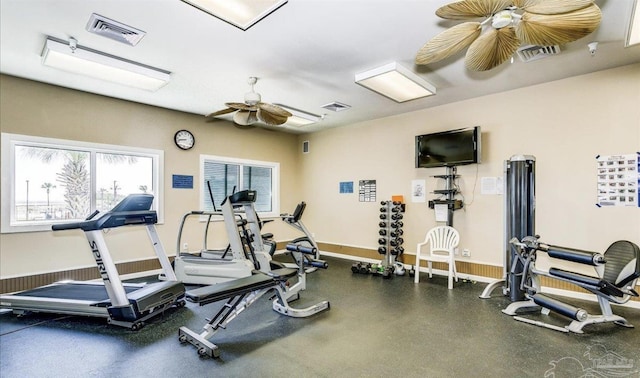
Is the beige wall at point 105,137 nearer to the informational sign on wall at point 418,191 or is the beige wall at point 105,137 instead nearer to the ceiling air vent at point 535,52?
the informational sign on wall at point 418,191

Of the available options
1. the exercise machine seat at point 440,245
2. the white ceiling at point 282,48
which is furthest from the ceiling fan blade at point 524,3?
the exercise machine seat at point 440,245

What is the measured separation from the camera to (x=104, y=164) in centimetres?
480

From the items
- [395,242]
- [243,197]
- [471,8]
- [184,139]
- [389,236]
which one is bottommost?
[395,242]

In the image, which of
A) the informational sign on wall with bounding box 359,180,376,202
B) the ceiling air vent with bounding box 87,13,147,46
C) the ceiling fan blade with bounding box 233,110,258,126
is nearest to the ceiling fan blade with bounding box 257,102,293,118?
the ceiling fan blade with bounding box 233,110,258,126

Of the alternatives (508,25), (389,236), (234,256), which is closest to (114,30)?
(234,256)

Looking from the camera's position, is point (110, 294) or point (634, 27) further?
point (110, 294)

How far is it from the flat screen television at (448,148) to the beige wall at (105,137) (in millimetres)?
3501

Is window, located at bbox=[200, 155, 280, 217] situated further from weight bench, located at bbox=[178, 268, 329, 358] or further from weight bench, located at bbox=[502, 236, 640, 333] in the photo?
weight bench, located at bbox=[502, 236, 640, 333]

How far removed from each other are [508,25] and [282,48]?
2052mm

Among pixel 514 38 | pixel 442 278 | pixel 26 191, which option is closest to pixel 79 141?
pixel 26 191

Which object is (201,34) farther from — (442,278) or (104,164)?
(442,278)

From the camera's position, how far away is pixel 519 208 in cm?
382

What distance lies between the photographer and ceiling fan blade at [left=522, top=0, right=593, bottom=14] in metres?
1.83

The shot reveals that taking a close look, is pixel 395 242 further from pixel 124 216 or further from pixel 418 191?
pixel 124 216
